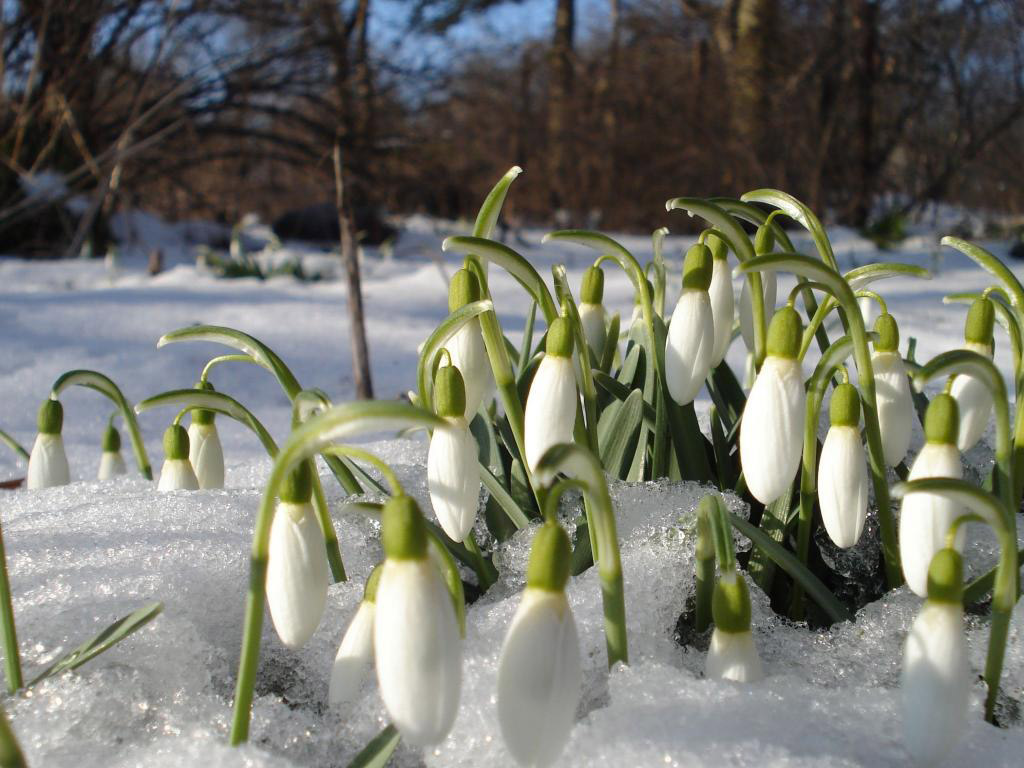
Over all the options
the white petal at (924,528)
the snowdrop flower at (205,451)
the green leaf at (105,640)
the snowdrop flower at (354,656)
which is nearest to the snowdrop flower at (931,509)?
the white petal at (924,528)

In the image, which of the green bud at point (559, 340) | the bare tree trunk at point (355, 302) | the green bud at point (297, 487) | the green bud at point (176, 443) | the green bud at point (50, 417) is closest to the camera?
the green bud at point (297, 487)

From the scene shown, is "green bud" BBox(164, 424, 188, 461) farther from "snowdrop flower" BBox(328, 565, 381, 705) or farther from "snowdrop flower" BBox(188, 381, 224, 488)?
"snowdrop flower" BBox(328, 565, 381, 705)

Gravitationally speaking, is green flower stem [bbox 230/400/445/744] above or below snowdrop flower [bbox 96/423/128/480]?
above

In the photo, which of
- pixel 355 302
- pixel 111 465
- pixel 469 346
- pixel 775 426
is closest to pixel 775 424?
pixel 775 426

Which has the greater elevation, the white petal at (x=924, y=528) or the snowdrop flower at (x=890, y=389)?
the snowdrop flower at (x=890, y=389)

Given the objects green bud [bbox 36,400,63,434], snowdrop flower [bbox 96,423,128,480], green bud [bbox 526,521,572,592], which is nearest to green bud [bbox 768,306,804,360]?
green bud [bbox 526,521,572,592]

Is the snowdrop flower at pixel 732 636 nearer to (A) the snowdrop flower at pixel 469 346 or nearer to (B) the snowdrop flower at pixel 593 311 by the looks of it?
(A) the snowdrop flower at pixel 469 346
